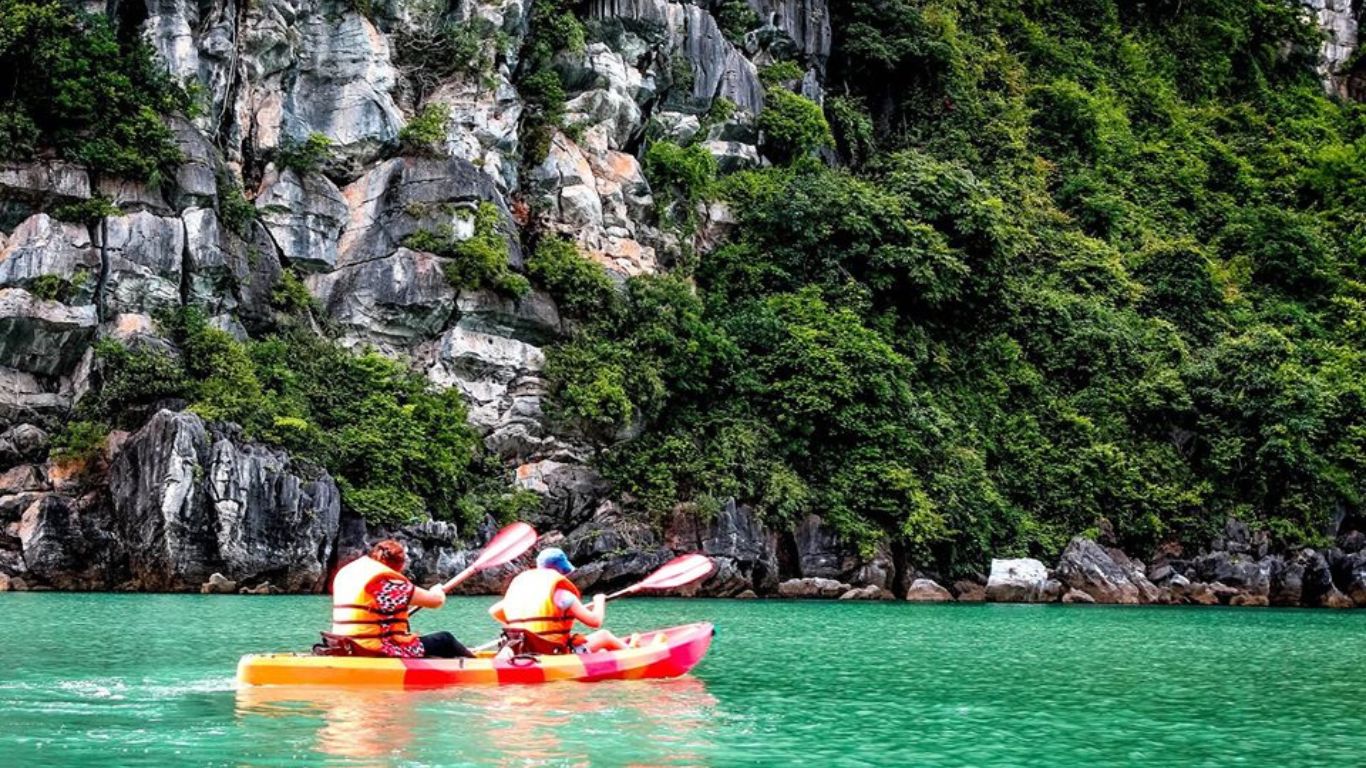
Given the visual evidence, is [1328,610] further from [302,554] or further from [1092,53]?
[1092,53]

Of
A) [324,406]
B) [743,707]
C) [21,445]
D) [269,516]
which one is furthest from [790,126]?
[743,707]

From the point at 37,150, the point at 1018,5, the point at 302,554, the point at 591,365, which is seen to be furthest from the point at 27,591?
the point at 1018,5

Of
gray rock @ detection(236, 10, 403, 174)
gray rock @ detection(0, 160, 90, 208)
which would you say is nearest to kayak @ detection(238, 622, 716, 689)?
gray rock @ detection(0, 160, 90, 208)

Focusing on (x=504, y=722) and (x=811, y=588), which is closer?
(x=504, y=722)

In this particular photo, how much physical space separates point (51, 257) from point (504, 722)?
71.3 ft

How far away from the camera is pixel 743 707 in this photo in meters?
11.0

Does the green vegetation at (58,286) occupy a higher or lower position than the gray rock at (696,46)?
lower

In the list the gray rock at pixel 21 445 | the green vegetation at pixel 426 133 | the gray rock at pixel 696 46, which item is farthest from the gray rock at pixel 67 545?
the gray rock at pixel 696 46

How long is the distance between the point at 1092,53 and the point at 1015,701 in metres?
45.4

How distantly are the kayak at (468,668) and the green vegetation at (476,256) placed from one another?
Answer: 20406 millimetres

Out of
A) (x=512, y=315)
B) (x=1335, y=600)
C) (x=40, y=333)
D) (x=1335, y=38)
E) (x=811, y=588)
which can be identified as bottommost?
(x=1335, y=600)

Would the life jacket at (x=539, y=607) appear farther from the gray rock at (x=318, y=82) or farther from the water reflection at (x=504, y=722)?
the gray rock at (x=318, y=82)

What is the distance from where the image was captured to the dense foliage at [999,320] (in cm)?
3334

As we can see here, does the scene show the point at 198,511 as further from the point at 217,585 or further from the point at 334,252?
the point at 334,252
